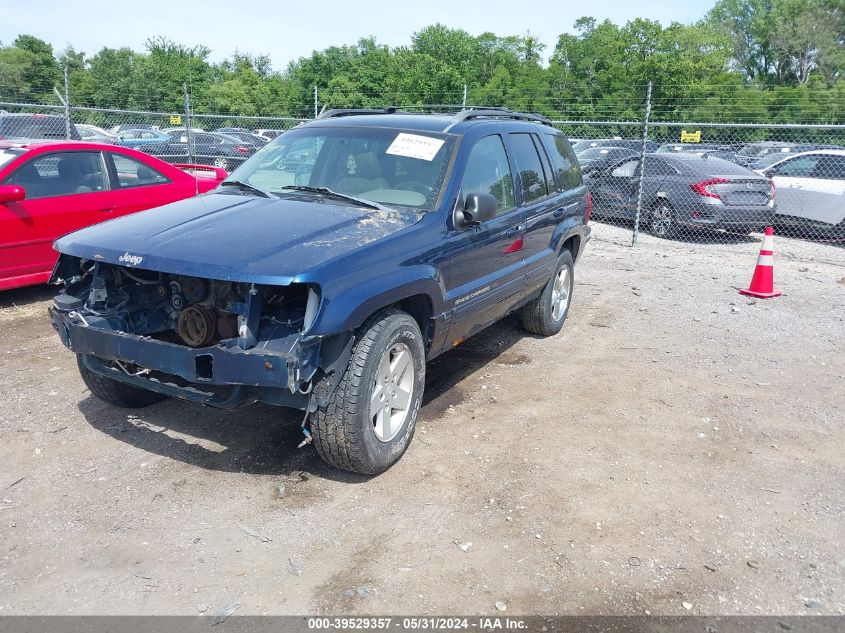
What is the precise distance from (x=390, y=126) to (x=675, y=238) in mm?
8811

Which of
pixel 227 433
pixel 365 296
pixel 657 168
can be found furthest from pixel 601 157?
pixel 365 296

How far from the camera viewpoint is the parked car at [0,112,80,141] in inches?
580

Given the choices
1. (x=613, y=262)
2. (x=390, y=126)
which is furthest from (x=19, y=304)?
(x=613, y=262)

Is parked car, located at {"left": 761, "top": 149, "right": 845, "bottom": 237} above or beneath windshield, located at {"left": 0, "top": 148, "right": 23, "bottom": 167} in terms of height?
beneath

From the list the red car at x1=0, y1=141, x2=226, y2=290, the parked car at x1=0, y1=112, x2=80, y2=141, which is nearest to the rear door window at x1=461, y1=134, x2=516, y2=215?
the red car at x1=0, y1=141, x2=226, y2=290

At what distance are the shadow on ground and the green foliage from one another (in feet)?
73.6

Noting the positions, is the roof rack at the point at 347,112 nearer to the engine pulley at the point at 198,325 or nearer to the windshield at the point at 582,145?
the engine pulley at the point at 198,325

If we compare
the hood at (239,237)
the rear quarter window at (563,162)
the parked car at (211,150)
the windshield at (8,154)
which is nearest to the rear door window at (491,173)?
the hood at (239,237)

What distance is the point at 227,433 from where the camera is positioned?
179 inches

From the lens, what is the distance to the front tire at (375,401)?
3.67 metres

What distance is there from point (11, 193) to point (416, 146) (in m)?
4.10

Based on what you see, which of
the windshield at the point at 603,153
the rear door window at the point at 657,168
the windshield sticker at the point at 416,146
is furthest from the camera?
the windshield at the point at 603,153

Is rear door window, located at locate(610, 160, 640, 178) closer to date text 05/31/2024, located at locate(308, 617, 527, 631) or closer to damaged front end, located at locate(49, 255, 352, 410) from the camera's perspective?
damaged front end, located at locate(49, 255, 352, 410)

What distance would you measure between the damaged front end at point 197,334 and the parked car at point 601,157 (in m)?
10.7
